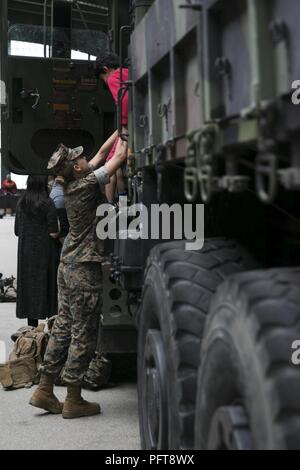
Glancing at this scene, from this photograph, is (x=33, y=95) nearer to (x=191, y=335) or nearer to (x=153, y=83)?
(x=153, y=83)

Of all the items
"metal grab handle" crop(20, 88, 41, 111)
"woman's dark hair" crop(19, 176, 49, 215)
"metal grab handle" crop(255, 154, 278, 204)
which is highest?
"metal grab handle" crop(20, 88, 41, 111)

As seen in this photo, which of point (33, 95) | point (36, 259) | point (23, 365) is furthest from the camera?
point (36, 259)

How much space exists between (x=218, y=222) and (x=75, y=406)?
2.37 m

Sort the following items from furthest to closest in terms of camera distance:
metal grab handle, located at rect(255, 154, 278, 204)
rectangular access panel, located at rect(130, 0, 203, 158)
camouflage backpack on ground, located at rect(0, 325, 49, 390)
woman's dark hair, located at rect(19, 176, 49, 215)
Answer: woman's dark hair, located at rect(19, 176, 49, 215)
camouflage backpack on ground, located at rect(0, 325, 49, 390)
rectangular access panel, located at rect(130, 0, 203, 158)
metal grab handle, located at rect(255, 154, 278, 204)

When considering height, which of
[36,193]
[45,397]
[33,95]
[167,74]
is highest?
[33,95]

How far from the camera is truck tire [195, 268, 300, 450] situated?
2158 millimetres

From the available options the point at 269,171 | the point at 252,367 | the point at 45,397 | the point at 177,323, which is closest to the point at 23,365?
the point at 45,397

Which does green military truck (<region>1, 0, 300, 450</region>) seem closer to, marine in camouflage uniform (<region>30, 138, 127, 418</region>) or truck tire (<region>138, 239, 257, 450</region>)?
truck tire (<region>138, 239, 257, 450</region>)

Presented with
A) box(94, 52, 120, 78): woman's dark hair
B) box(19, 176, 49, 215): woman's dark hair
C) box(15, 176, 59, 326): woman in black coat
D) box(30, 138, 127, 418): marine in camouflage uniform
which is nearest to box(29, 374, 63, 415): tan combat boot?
box(30, 138, 127, 418): marine in camouflage uniform

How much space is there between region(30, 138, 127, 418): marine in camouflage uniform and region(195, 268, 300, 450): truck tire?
9.79 ft

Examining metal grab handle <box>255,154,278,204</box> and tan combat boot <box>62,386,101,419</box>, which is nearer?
metal grab handle <box>255,154,278,204</box>

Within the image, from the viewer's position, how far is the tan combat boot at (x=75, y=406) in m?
5.80

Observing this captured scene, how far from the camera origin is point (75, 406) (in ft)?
19.2

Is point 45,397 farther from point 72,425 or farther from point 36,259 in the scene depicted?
point 36,259
